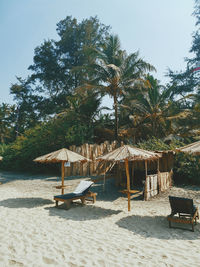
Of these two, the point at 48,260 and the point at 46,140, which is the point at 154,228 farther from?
the point at 46,140

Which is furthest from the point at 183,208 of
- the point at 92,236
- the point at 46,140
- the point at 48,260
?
the point at 46,140

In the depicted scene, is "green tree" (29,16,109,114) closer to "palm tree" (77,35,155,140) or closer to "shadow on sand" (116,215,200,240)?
"palm tree" (77,35,155,140)

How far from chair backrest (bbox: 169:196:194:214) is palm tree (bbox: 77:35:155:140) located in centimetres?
1137

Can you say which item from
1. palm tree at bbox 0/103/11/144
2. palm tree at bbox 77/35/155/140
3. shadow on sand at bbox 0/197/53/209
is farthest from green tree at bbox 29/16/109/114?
shadow on sand at bbox 0/197/53/209

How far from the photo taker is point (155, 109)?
18.6 m

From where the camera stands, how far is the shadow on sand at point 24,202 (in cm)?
776

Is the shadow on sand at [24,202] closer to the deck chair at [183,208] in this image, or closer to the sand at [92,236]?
the sand at [92,236]

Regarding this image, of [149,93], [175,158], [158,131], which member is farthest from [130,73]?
[175,158]

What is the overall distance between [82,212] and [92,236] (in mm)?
2282

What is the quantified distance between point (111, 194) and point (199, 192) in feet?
13.2

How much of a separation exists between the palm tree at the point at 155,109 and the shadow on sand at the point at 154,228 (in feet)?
40.5

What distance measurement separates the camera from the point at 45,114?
28.8m

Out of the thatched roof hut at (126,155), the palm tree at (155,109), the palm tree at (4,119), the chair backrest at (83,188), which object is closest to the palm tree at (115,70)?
the palm tree at (155,109)

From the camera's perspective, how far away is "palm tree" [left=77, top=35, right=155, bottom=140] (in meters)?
17.2
